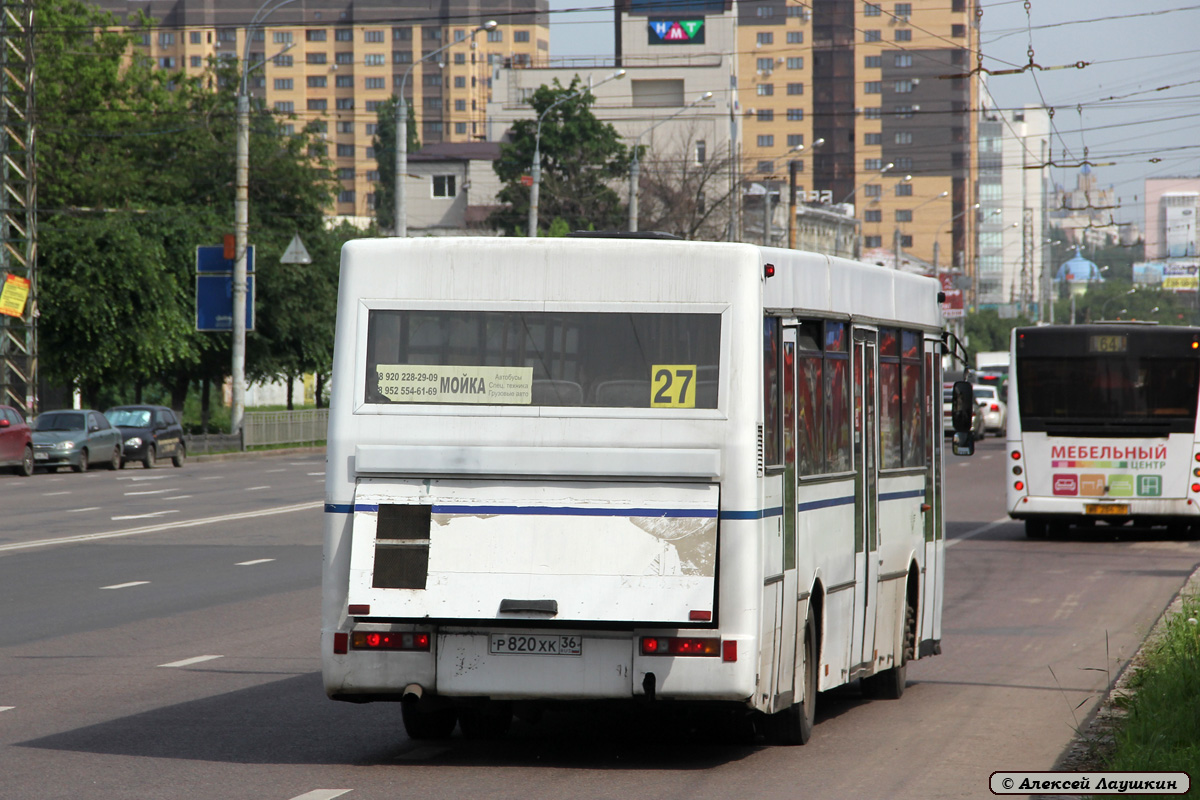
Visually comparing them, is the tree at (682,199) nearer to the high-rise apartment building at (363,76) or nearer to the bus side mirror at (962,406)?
the bus side mirror at (962,406)

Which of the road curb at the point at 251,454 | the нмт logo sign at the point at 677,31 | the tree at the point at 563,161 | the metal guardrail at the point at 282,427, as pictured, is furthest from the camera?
the нмт logo sign at the point at 677,31

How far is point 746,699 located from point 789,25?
161805mm

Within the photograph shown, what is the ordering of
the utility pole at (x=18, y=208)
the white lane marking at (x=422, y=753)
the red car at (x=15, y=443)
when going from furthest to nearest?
the utility pole at (x=18, y=208)
the red car at (x=15, y=443)
the white lane marking at (x=422, y=753)

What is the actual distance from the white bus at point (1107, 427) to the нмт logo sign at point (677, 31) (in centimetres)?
8864

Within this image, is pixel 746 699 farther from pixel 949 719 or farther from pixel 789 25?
pixel 789 25

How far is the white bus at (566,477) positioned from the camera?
7.69 metres

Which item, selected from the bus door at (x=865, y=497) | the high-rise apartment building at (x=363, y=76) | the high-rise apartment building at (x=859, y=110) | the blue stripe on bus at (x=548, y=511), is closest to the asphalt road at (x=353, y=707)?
the bus door at (x=865, y=497)

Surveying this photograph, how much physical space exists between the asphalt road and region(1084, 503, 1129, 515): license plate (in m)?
2.65

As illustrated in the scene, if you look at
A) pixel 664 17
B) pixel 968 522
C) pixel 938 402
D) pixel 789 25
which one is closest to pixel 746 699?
pixel 938 402

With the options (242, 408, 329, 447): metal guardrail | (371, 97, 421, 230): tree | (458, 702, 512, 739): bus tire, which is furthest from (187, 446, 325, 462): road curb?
(371, 97, 421, 230): tree

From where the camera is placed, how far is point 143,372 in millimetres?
49375

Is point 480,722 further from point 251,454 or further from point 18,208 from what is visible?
point 251,454

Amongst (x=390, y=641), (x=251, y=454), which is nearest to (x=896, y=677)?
(x=390, y=641)

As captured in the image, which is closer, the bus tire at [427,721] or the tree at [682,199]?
the bus tire at [427,721]
